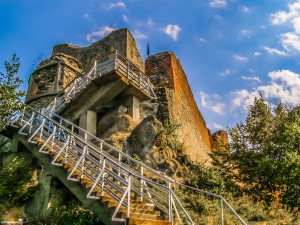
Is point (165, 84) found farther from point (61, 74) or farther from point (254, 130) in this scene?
point (254, 130)

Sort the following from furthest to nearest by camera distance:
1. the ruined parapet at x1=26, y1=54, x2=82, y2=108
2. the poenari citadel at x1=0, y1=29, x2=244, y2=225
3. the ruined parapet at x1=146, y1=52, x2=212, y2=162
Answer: the ruined parapet at x1=146, y1=52, x2=212, y2=162
the ruined parapet at x1=26, y1=54, x2=82, y2=108
the poenari citadel at x1=0, y1=29, x2=244, y2=225

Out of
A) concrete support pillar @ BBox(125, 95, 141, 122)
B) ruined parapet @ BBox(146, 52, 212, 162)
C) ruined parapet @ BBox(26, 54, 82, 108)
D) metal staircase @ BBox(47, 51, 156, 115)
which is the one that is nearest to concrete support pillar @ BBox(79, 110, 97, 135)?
metal staircase @ BBox(47, 51, 156, 115)

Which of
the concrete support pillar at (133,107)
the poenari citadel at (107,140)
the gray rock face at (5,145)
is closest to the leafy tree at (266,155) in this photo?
the poenari citadel at (107,140)

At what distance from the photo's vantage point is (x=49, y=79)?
16109 mm

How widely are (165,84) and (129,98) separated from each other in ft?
21.2

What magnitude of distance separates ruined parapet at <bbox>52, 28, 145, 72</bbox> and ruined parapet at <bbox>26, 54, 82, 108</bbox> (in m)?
5.71

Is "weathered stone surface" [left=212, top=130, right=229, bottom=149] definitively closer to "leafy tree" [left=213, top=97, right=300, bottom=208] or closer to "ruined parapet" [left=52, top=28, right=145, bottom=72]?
"leafy tree" [left=213, top=97, right=300, bottom=208]

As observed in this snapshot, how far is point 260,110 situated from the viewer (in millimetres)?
12391

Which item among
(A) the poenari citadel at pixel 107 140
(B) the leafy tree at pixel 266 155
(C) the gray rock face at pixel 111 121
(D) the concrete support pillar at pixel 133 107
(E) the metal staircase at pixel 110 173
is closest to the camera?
(E) the metal staircase at pixel 110 173

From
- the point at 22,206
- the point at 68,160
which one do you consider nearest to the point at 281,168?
the point at 68,160

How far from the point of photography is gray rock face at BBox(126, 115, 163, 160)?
38.0 feet

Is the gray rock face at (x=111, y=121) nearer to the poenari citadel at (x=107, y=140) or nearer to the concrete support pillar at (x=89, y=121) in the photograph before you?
the poenari citadel at (x=107, y=140)

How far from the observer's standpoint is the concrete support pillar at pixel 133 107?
1371 cm

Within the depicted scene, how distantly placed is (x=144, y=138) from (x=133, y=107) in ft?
7.54
